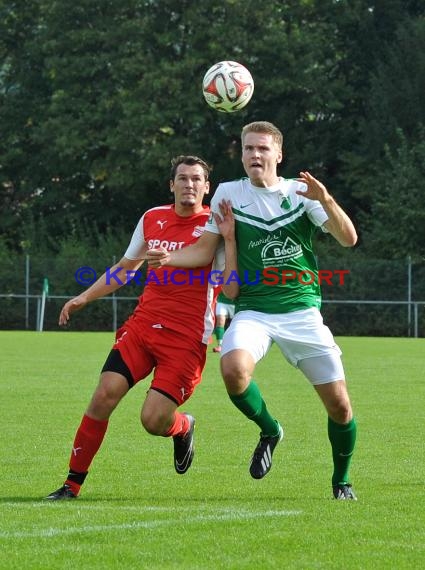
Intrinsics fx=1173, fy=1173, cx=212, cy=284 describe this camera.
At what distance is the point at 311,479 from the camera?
25.3 ft

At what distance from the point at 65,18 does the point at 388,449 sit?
33.8m

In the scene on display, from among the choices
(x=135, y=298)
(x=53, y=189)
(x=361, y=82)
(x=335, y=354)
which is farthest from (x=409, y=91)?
(x=335, y=354)


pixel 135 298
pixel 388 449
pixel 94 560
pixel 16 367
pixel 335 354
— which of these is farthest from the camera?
pixel 135 298

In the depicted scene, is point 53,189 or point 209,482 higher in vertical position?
point 53,189

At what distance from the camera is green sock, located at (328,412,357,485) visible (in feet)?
22.7

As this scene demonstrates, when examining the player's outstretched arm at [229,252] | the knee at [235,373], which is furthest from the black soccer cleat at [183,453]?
the player's outstretched arm at [229,252]

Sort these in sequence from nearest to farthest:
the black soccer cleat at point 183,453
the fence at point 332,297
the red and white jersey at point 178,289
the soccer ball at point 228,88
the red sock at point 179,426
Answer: the red and white jersey at point 178,289 < the red sock at point 179,426 < the black soccer cleat at point 183,453 < the soccer ball at point 228,88 < the fence at point 332,297

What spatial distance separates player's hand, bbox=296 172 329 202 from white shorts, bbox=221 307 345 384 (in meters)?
0.72

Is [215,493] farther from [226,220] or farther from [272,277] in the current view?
[226,220]

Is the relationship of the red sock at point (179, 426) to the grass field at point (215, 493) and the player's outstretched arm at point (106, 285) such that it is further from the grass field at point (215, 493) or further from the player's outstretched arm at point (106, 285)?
the player's outstretched arm at point (106, 285)

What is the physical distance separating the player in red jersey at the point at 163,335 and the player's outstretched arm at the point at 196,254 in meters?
0.18

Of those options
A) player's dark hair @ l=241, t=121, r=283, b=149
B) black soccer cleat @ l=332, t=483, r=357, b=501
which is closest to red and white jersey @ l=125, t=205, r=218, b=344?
player's dark hair @ l=241, t=121, r=283, b=149

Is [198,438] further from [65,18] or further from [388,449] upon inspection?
[65,18]

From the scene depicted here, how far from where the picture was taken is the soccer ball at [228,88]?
9.05 metres
